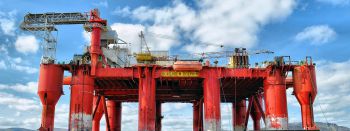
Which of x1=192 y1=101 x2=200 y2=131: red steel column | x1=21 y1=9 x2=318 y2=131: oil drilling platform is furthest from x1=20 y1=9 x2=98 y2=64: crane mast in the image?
x1=192 y1=101 x2=200 y2=131: red steel column

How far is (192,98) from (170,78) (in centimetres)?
2025

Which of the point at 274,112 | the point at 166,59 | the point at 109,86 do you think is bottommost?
the point at 274,112

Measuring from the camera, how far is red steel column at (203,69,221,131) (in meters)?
46.9

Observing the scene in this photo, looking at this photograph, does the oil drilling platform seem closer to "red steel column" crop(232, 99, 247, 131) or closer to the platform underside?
the platform underside

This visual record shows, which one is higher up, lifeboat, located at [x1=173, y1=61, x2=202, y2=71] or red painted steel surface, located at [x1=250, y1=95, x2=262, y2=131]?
lifeboat, located at [x1=173, y1=61, x2=202, y2=71]

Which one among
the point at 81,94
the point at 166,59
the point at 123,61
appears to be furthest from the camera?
the point at 123,61

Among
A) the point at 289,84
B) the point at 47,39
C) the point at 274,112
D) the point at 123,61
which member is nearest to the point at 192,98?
the point at 123,61

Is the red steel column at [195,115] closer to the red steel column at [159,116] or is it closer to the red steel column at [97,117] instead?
the red steel column at [159,116]

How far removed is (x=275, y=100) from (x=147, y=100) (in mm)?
16358

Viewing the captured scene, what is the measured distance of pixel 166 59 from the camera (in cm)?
5653

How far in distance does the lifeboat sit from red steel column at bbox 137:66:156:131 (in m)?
3.25

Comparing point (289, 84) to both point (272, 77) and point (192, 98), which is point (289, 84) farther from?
point (192, 98)

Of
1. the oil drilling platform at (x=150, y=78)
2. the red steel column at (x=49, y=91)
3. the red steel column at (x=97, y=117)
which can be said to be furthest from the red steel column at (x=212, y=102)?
the red steel column at (x=97, y=117)

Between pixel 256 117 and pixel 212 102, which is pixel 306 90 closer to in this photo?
pixel 212 102
